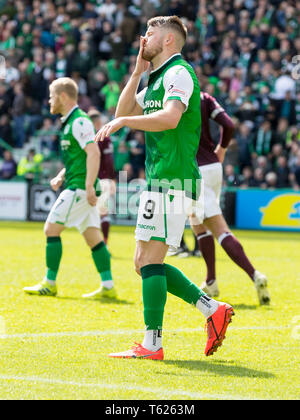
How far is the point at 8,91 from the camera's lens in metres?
25.5

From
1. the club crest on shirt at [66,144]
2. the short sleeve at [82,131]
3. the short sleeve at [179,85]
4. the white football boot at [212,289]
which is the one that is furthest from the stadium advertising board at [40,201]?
the short sleeve at [179,85]

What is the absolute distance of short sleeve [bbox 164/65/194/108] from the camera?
5.58 meters

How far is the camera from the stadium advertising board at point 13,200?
2177 centimetres

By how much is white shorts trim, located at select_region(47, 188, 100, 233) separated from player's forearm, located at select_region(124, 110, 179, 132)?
3.54 meters

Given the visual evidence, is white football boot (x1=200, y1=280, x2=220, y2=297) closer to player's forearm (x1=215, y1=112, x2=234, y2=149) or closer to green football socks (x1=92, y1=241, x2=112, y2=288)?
green football socks (x1=92, y1=241, x2=112, y2=288)

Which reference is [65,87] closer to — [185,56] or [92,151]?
[92,151]

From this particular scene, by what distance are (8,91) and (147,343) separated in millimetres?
20713

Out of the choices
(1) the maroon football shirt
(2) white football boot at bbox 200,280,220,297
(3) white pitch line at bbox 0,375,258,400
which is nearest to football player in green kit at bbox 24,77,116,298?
(2) white football boot at bbox 200,280,220,297

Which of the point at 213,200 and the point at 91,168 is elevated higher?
the point at 91,168

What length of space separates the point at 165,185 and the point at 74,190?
129 inches

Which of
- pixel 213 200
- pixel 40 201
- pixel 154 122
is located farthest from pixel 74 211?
pixel 40 201

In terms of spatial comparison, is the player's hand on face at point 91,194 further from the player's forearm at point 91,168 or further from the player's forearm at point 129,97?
the player's forearm at point 129,97

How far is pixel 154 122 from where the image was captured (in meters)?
5.40

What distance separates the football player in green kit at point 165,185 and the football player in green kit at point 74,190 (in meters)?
2.85
